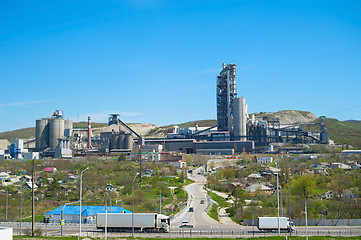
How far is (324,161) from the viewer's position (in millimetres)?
111438

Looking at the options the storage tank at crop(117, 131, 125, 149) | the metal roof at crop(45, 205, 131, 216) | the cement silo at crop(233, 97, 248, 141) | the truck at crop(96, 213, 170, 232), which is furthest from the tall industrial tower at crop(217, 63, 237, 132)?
the truck at crop(96, 213, 170, 232)

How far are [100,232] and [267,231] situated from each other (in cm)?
1771

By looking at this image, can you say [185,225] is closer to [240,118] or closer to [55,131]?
[240,118]

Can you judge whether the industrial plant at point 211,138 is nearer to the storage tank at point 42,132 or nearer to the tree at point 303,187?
the storage tank at point 42,132

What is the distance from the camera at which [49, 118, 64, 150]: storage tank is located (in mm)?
148500

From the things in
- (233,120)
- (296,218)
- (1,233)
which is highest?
(233,120)

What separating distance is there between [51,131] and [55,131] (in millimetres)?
1649

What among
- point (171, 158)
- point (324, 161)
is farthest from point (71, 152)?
point (324, 161)

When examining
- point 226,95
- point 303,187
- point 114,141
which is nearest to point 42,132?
point 114,141

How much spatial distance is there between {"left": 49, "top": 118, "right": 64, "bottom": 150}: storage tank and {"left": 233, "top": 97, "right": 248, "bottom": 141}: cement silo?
64.5m

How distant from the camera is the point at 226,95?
5969 inches

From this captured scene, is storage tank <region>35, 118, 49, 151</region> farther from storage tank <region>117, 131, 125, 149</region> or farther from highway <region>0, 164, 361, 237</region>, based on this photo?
highway <region>0, 164, 361, 237</region>

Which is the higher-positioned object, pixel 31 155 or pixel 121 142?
pixel 121 142

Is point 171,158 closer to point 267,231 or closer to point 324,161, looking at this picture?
point 324,161
